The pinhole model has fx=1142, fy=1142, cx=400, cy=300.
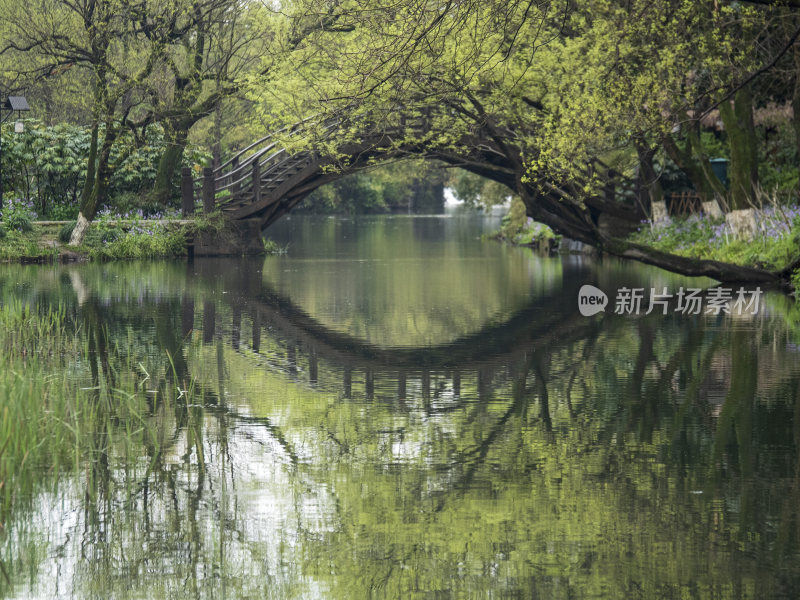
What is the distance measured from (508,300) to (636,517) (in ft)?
48.9

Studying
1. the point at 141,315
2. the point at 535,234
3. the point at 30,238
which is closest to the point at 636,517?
the point at 141,315

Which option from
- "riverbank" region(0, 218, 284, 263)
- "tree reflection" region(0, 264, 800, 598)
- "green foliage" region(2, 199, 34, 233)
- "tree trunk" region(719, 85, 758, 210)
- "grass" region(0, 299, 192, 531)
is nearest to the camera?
"tree reflection" region(0, 264, 800, 598)

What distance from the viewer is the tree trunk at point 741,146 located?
24859 mm

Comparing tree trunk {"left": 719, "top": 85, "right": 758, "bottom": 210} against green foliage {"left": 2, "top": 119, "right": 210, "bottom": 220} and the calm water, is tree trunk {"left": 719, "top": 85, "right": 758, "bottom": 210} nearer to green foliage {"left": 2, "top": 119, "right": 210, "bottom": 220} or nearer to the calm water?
the calm water

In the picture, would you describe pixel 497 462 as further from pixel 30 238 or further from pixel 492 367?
pixel 30 238

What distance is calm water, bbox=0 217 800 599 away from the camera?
5.56 m

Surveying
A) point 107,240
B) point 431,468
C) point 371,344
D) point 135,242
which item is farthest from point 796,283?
point 107,240

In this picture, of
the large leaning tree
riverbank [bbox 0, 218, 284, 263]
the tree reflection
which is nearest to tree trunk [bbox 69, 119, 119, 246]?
riverbank [bbox 0, 218, 284, 263]

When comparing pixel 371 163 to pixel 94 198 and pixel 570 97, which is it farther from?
pixel 94 198

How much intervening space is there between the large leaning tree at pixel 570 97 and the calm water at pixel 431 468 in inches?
312

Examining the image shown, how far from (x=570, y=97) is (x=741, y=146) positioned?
395 cm

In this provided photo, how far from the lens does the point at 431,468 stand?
25.2 ft

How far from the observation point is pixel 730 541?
5984mm

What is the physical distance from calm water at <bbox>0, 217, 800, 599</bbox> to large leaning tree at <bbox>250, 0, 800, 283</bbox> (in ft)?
26.0
